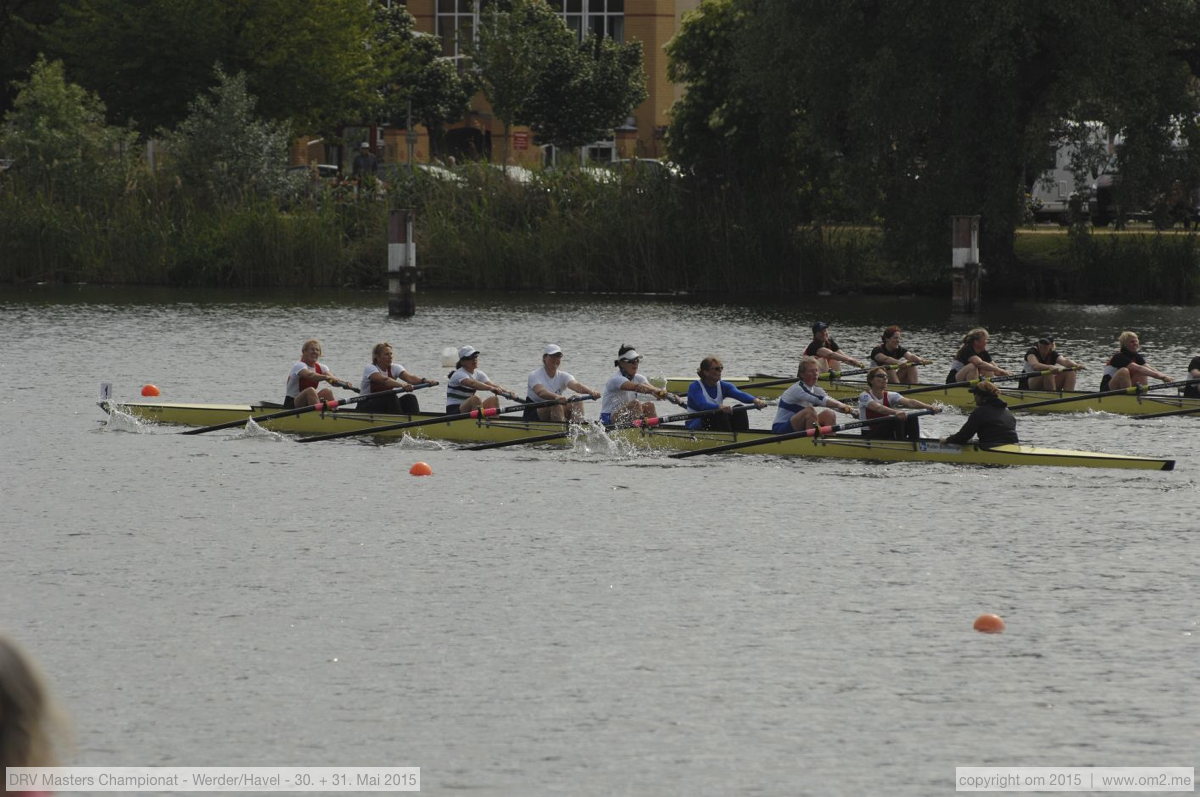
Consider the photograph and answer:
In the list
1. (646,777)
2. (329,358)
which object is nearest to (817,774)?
(646,777)

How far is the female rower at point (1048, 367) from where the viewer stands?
29.4 metres

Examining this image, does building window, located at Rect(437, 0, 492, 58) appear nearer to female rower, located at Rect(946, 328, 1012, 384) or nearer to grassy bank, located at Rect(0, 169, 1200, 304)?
grassy bank, located at Rect(0, 169, 1200, 304)

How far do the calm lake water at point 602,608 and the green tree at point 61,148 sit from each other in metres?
28.7

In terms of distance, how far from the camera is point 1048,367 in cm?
2938

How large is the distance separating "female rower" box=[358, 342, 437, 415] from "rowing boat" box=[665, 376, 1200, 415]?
4372 millimetres

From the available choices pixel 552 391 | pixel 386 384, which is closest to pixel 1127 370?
pixel 552 391

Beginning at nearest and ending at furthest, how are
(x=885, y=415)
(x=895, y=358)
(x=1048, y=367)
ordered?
1. (x=885, y=415)
2. (x=1048, y=367)
3. (x=895, y=358)

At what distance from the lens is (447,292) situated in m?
55.7

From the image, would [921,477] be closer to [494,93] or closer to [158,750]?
[158,750]

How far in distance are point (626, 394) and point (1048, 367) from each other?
768cm

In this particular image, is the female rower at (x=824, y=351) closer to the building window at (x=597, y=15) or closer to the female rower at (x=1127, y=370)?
the female rower at (x=1127, y=370)

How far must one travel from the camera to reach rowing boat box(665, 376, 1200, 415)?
28900 mm

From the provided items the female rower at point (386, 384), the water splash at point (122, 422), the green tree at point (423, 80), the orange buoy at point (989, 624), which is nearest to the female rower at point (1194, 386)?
the female rower at point (386, 384)

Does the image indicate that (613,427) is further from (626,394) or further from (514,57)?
(514,57)
